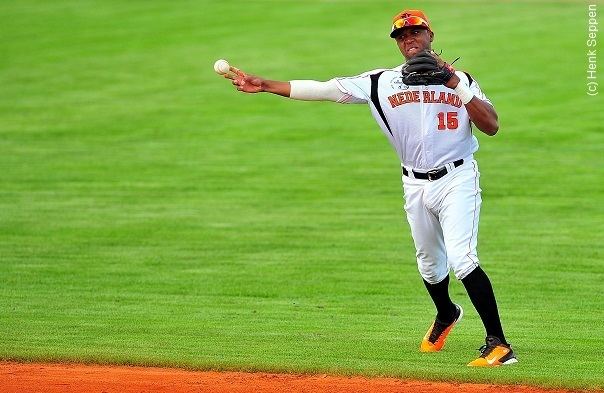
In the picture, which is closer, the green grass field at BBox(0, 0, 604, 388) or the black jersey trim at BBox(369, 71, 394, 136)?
the black jersey trim at BBox(369, 71, 394, 136)

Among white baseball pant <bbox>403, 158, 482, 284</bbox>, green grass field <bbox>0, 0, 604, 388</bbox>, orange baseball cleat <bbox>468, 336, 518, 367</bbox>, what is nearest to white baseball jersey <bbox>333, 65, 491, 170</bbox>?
white baseball pant <bbox>403, 158, 482, 284</bbox>

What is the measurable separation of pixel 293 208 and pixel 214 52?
36.4 feet

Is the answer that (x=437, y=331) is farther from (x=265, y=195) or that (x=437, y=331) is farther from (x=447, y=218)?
(x=265, y=195)

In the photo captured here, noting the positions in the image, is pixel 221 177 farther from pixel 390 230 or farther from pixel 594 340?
pixel 594 340

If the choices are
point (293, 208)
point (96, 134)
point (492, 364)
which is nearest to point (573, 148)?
point (293, 208)

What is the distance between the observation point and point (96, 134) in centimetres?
1961

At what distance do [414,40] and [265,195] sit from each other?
8545 mm

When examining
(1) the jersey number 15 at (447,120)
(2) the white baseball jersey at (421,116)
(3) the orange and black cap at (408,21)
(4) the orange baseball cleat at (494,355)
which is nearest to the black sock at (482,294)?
(4) the orange baseball cleat at (494,355)

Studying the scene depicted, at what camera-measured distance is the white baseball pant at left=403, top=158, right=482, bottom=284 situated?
718 cm

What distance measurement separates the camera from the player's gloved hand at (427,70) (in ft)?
22.5

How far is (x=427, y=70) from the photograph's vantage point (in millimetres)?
6875

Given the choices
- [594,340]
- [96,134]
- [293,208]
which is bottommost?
[594,340]

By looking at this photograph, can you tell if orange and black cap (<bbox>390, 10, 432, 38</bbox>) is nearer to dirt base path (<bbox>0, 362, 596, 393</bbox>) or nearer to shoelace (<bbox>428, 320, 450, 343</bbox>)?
shoelace (<bbox>428, 320, 450, 343</bbox>)

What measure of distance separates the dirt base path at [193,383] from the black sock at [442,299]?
1003mm
